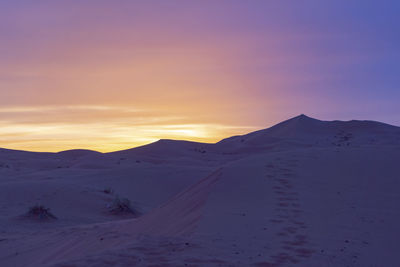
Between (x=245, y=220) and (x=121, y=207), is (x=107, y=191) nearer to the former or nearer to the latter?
(x=121, y=207)

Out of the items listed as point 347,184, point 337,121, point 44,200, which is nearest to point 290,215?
point 347,184

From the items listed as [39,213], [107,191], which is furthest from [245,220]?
[107,191]

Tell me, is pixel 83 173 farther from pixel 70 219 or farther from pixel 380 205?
pixel 380 205

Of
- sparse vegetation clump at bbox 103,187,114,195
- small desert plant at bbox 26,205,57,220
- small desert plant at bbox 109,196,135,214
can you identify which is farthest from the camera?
sparse vegetation clump at bbox 103,187,114,195

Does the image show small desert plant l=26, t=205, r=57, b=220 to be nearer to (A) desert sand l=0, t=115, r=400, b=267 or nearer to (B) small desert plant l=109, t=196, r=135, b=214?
(A) desert sand l=0, t=115, r=400, b=267

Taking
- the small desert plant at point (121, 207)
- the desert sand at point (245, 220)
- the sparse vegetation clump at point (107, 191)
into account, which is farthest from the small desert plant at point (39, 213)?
the sparse vegetation clump at point (107, 191)

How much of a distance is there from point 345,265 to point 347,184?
3.72 metres

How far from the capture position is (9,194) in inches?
613

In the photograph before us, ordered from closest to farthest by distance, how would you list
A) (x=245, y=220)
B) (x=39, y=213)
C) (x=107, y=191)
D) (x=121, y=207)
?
(x=245, y=220)
(x=39, y=213)
(x=121, y=207)
(x=107, y=191)

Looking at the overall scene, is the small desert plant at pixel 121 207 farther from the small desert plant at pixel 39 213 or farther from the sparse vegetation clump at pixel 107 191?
the sparse vegetation clump at pixel 107 191

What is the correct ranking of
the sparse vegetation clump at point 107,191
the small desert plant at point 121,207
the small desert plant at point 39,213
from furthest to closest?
the sparse vegetation clump at point 107,191 → the small desert plant at point 121,207 → the small desert plant at point 39,213

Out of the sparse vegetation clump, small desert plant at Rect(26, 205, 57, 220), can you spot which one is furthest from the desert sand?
the sparse vegetation clump

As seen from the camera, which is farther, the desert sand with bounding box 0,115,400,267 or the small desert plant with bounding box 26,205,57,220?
the small desert plant with bounding box 26,205,57,220

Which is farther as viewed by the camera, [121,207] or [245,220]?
[121,207]
